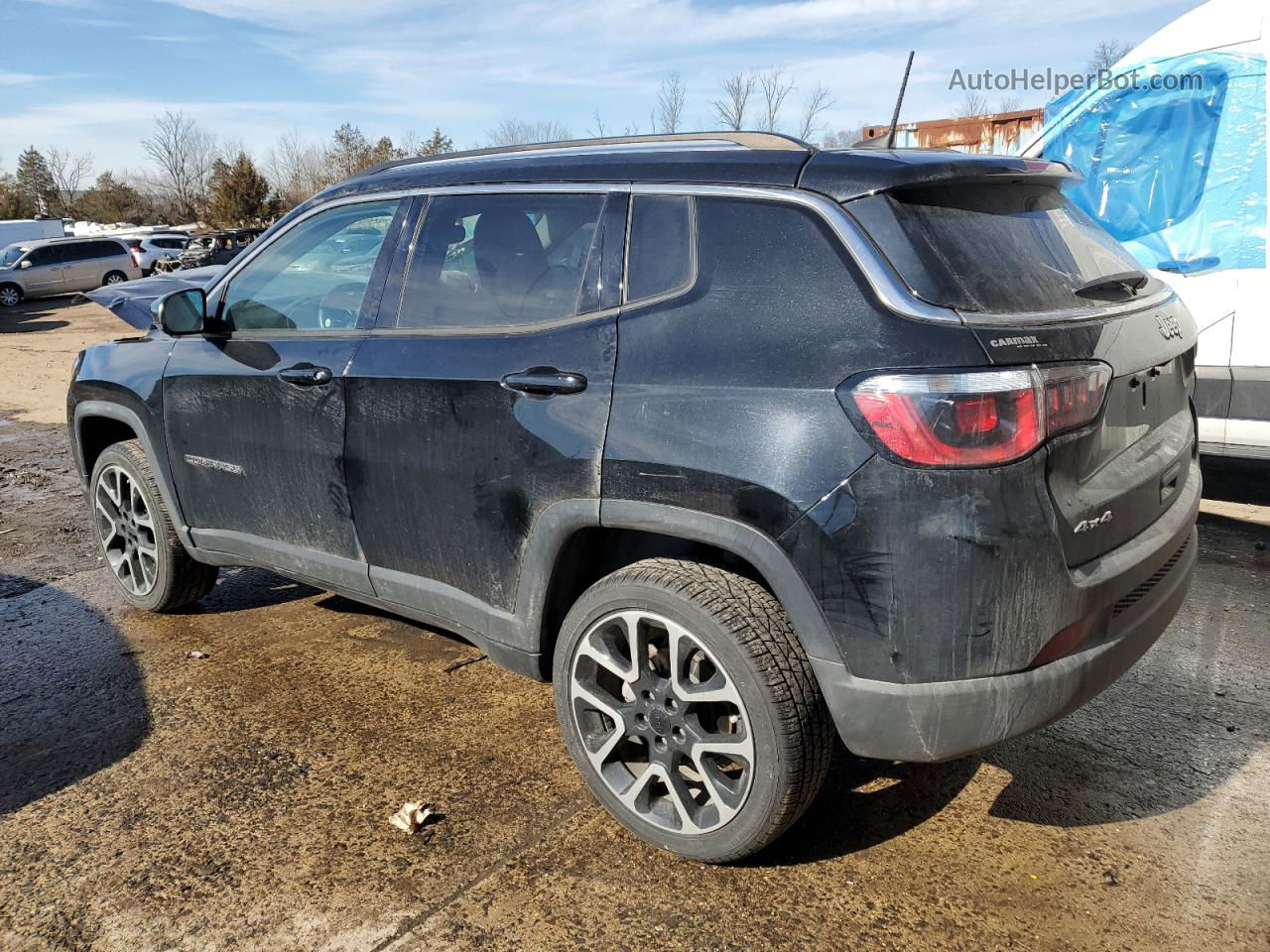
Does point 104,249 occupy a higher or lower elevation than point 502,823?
higher

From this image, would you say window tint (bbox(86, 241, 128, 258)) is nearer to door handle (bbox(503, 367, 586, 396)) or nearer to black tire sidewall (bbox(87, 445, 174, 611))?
black tire sidewall (bbox(87, 445, 174, 611))

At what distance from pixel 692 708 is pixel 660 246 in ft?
4.05

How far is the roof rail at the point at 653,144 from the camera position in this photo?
2.82 m

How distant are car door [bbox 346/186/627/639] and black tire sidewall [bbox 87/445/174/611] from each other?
56.8 inches

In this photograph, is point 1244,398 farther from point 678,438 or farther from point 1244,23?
point 678,438

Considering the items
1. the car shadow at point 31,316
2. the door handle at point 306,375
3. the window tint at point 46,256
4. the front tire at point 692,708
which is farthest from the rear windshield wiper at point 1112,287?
the window tint at point 46,256

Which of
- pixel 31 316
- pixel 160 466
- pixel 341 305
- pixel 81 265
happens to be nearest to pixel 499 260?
pixel 341 305

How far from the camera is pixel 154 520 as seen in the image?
14.6ft

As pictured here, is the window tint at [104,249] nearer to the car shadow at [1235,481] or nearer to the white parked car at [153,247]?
the white parked car at [153,247]

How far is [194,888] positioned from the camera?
2740 mm

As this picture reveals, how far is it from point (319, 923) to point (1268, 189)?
18.8 ft

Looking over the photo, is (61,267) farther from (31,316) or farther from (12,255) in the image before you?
(31,316)

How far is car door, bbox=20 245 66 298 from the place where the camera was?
85.7 ft

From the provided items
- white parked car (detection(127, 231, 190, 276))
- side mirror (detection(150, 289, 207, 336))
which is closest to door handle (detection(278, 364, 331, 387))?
side mirror (detection(150, 289, 207, 336))
